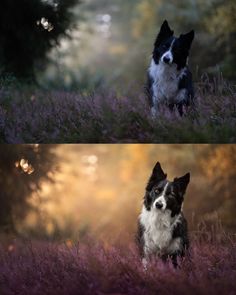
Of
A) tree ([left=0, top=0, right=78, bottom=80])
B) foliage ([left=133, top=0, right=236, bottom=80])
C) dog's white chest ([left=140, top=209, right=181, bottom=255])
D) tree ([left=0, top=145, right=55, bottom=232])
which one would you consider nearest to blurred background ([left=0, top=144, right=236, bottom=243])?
tree ([left=0, top=145, right=55, bottom=232])

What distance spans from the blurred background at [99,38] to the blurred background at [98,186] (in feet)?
1.85

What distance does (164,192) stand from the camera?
439 cm

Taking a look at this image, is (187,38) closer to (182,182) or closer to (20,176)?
(182,182)

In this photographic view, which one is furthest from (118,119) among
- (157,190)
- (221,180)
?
(221,180)

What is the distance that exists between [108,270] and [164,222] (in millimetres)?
462

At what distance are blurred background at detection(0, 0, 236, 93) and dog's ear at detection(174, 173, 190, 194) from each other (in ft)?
2.35

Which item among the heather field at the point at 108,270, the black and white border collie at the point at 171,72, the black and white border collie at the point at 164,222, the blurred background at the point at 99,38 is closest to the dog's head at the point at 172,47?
the black and white border collie at the point at 171,72

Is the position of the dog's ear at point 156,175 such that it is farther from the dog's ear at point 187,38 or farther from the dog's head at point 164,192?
the dog's ear at point 187,38

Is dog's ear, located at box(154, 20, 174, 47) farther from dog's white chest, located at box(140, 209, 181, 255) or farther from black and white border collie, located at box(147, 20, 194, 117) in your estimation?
dog's white chest, located at box(140, 209, 181, 255)

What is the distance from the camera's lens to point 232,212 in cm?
454

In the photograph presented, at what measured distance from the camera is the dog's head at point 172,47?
4422 millimetres

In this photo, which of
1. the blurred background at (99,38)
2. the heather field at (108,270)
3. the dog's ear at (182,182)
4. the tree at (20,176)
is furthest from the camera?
the blurred background at (99,38)

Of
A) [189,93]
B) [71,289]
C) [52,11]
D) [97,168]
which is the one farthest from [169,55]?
[71,289]

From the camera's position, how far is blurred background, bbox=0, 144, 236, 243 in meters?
4.57
